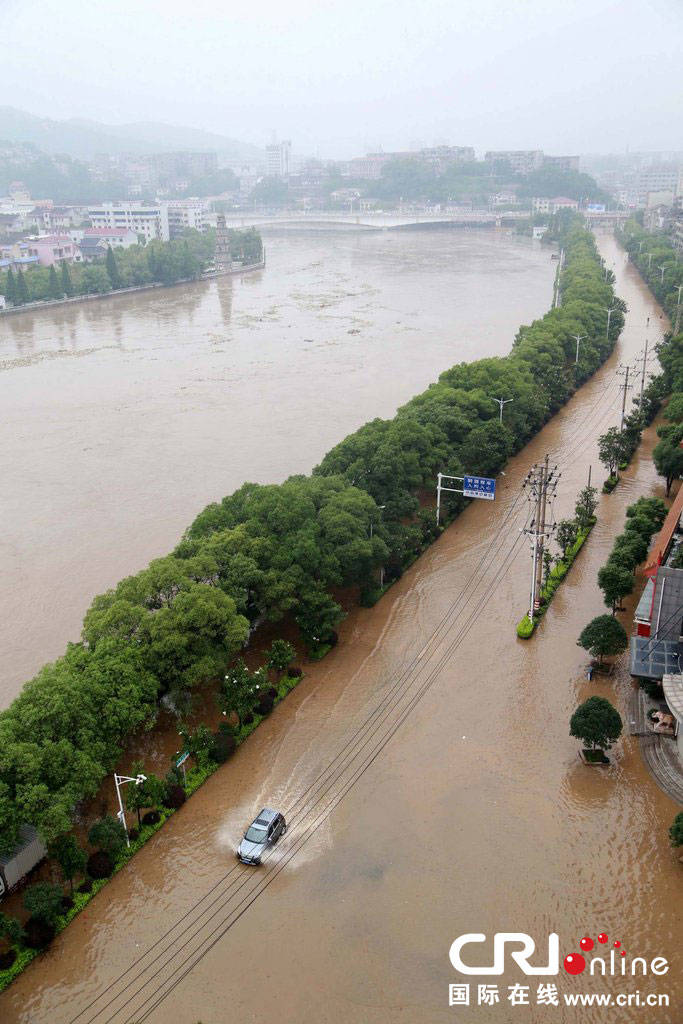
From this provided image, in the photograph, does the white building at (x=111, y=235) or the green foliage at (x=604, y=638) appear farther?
the white building at (x=111, y=235)

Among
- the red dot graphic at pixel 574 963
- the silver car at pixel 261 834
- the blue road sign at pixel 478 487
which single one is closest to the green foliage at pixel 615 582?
the blue road sign at pixel 478 487

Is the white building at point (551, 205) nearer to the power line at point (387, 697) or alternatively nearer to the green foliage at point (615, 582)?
the power line at point (387, 697)

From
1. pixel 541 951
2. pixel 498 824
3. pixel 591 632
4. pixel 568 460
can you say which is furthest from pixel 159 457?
pixel 541 951

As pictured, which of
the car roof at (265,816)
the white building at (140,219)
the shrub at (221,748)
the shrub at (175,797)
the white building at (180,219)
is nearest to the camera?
the car roof at (265,816)

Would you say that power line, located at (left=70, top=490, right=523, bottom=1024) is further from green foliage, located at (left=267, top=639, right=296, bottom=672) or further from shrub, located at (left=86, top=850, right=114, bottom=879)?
green foliage, located at (left=267, top=639, right=296, bottom=672)

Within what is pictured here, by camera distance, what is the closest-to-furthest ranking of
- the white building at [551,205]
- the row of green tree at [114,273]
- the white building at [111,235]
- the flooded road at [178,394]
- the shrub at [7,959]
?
1. the shrub at [7,959]
2. the flooded road at [178,394]
3. the row of green tree at [114,273]
4. the white building at [111,235]
5. the white building at [551,205]

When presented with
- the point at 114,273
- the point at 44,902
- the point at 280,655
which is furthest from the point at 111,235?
the point at 44,902
